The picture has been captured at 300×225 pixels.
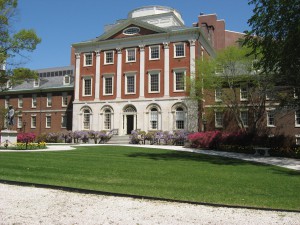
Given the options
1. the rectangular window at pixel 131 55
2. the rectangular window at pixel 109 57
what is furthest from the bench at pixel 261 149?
the rectangular window at pixel 109 57

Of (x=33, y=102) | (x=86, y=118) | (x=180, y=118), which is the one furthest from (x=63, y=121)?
(x=180, y=118)

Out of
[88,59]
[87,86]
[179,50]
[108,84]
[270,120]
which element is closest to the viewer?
[270,120]

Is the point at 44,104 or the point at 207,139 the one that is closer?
the point at 207,139

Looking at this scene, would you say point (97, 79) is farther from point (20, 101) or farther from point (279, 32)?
point (279, 32)

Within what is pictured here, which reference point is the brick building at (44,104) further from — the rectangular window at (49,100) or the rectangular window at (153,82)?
the rectangular window at (153,82)

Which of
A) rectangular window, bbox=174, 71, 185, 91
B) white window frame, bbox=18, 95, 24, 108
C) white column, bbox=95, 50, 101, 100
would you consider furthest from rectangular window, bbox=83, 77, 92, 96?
white window frame, bbox=18, 95, 24, 108

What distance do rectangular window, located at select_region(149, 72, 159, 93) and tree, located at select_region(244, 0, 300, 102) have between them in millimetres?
19930

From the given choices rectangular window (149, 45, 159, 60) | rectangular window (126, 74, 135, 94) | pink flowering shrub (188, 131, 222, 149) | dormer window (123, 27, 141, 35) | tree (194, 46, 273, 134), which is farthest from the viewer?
dormer window (123, 27, 141, 35)

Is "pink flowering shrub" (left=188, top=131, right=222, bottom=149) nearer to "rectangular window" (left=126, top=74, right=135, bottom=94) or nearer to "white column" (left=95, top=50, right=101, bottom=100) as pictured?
"rectangular window" (left=126, top=74, right=135, bottom=94)

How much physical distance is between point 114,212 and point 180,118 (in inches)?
1175

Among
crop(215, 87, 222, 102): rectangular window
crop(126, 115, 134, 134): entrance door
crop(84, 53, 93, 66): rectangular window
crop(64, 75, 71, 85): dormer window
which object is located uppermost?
crop(84, 53, 93, 66): rectangular window

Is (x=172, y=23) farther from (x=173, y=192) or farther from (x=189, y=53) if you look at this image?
(x=173, y=192)

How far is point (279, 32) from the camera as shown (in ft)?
55.0

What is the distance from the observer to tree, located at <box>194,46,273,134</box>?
97.9ft
